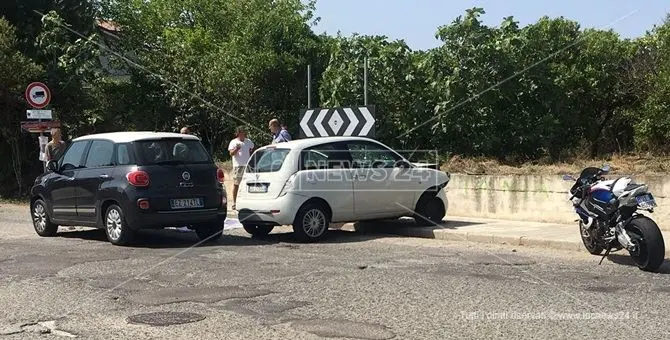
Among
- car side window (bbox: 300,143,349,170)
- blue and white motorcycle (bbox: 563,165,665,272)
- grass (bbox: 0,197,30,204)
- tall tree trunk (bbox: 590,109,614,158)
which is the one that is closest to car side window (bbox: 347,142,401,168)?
car side window (bbox: 300,143,349,170)

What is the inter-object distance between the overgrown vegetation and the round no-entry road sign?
246cm

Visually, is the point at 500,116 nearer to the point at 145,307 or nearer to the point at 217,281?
the point at 217,281

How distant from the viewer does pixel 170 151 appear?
11.4 meters

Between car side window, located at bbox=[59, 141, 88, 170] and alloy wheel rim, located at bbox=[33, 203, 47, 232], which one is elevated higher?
car side window, located at bbox=[59, 141, 88, 170]

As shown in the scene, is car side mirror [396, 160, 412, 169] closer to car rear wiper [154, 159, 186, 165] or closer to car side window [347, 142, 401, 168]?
car side window [347, 142, 401, 168]

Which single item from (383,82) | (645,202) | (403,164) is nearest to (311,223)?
(403,164)

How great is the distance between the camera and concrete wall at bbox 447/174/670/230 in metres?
11.9

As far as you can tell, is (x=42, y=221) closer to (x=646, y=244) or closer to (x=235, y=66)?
(x=235, y=66)

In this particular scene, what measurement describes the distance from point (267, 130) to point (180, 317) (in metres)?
14.4

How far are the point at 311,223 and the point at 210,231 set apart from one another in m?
1.70

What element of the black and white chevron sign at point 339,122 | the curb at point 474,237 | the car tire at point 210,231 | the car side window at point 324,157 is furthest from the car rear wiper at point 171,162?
the curb at point 474,237

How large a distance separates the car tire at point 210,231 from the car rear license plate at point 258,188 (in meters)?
0.77

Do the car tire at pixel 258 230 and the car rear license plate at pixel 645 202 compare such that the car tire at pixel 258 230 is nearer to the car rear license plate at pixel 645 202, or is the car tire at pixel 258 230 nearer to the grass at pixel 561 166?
the grass at pixel 561 166

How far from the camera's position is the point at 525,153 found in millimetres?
15711
